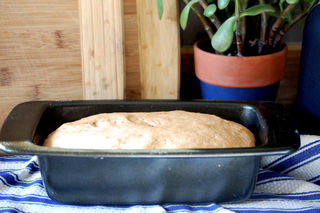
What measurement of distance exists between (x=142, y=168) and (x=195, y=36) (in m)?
0.63

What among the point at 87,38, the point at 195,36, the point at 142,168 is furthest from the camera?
the point at 195,36

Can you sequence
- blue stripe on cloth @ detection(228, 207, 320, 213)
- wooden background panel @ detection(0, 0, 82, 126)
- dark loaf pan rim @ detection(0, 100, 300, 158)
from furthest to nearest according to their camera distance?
wooden background panel @ detection(0, 0, 82, 126) → blue stripe on cloth @ detection(228, 207, 320, 213) → dark loaf pan rim @ detection(0, 100, 300, 158)

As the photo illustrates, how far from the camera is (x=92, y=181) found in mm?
706

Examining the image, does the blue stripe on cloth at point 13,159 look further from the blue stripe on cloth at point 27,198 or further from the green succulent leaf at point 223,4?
the green succulent leaf at point 223,4

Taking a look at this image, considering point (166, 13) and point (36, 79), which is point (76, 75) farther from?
point (166, 13)

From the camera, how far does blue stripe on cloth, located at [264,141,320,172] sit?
0.92 meters

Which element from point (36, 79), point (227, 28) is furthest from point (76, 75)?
point (227, 28)

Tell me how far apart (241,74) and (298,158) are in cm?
23

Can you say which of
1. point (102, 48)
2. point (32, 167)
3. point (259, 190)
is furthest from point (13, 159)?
point (259, 190)

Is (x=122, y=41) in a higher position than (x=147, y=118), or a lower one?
higher

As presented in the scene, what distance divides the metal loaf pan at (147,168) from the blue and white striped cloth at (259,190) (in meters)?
0.02

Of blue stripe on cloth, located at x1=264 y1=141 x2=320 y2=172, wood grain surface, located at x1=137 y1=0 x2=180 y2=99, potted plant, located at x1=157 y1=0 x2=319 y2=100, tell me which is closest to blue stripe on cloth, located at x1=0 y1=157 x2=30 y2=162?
wood grain surface, located at x1=137 y1=0 x2=180 y2=99

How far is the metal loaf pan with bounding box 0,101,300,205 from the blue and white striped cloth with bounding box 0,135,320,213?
0.05 ft

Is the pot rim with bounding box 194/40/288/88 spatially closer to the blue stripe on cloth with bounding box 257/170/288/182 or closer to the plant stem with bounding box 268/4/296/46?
the plant stem with bounding box 268/4/296/46
